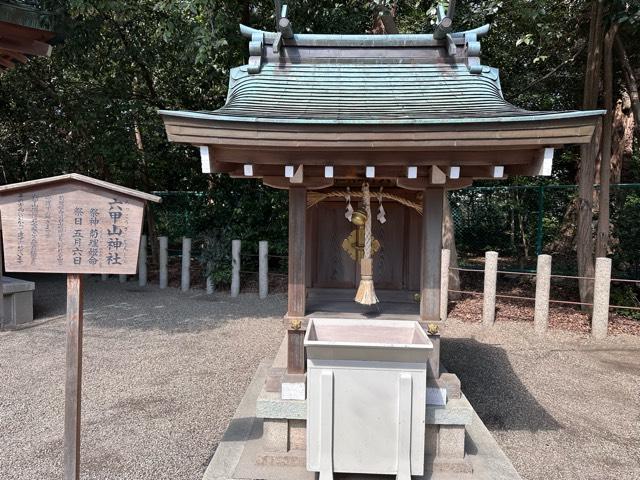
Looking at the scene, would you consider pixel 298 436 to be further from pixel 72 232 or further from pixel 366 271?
pixel 72 232

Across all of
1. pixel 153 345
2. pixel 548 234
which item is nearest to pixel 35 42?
pixel 153 345

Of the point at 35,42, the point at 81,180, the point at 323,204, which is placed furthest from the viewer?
the point at 35,42

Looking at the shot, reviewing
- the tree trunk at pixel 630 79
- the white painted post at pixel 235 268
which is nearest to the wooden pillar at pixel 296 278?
the white painted post at pixel 235 268

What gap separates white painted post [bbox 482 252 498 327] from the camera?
6516 millimetres

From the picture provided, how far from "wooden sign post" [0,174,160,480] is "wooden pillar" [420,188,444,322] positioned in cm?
189

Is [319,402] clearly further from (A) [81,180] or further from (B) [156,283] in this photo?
(B) [156,283]

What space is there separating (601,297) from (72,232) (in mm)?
6564

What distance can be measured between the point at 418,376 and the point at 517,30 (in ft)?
26.0

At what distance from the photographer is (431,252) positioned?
3.07m

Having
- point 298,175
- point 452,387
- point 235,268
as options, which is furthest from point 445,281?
point 298,175

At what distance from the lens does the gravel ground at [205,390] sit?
3.08m

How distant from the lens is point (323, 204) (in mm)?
3834

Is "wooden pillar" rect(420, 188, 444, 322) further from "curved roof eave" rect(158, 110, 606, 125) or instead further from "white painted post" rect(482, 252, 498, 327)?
"white painted post" rect(482, 252, 498, 327)

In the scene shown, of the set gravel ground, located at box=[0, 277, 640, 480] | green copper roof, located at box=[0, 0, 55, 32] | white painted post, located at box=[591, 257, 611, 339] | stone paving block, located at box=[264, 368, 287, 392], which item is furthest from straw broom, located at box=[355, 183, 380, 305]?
green copper roof, located at box=[0, 0, 55, 32]
